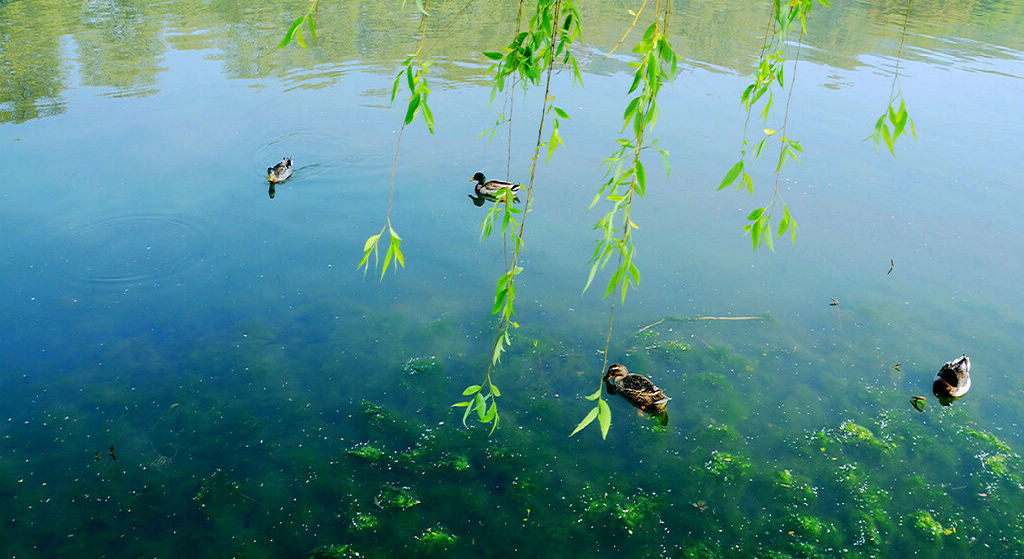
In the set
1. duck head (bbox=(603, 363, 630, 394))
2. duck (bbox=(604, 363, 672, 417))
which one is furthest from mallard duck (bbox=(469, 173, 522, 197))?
duck (bbox=(604, 363, 672, 417))

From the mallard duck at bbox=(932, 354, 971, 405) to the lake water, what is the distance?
149 millimetres

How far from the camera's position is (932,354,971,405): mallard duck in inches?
223

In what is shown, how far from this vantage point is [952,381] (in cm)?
567

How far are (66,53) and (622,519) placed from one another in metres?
13.7

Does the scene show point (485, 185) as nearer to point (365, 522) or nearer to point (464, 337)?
point (464, 337)

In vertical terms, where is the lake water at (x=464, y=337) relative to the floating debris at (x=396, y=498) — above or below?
above

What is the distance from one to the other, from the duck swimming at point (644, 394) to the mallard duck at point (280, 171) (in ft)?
A: 16.8

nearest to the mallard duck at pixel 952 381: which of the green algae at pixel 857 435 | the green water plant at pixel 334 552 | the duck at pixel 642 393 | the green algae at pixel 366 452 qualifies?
the green algae at pixel 857 435

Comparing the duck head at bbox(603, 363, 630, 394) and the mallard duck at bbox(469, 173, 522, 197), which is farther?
the mallard duck at bbox(469, 173, 522, 197)

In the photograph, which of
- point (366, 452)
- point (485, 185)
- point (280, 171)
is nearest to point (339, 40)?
point (280, 171)

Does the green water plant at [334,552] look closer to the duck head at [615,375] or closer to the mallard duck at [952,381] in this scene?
the duck head at [615,375]

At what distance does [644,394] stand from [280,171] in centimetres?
544

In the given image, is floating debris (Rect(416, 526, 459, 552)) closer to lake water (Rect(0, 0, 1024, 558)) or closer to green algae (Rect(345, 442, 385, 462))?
lake water (Rect(0, 0, 1024, 558))

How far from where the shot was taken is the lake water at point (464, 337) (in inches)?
179
